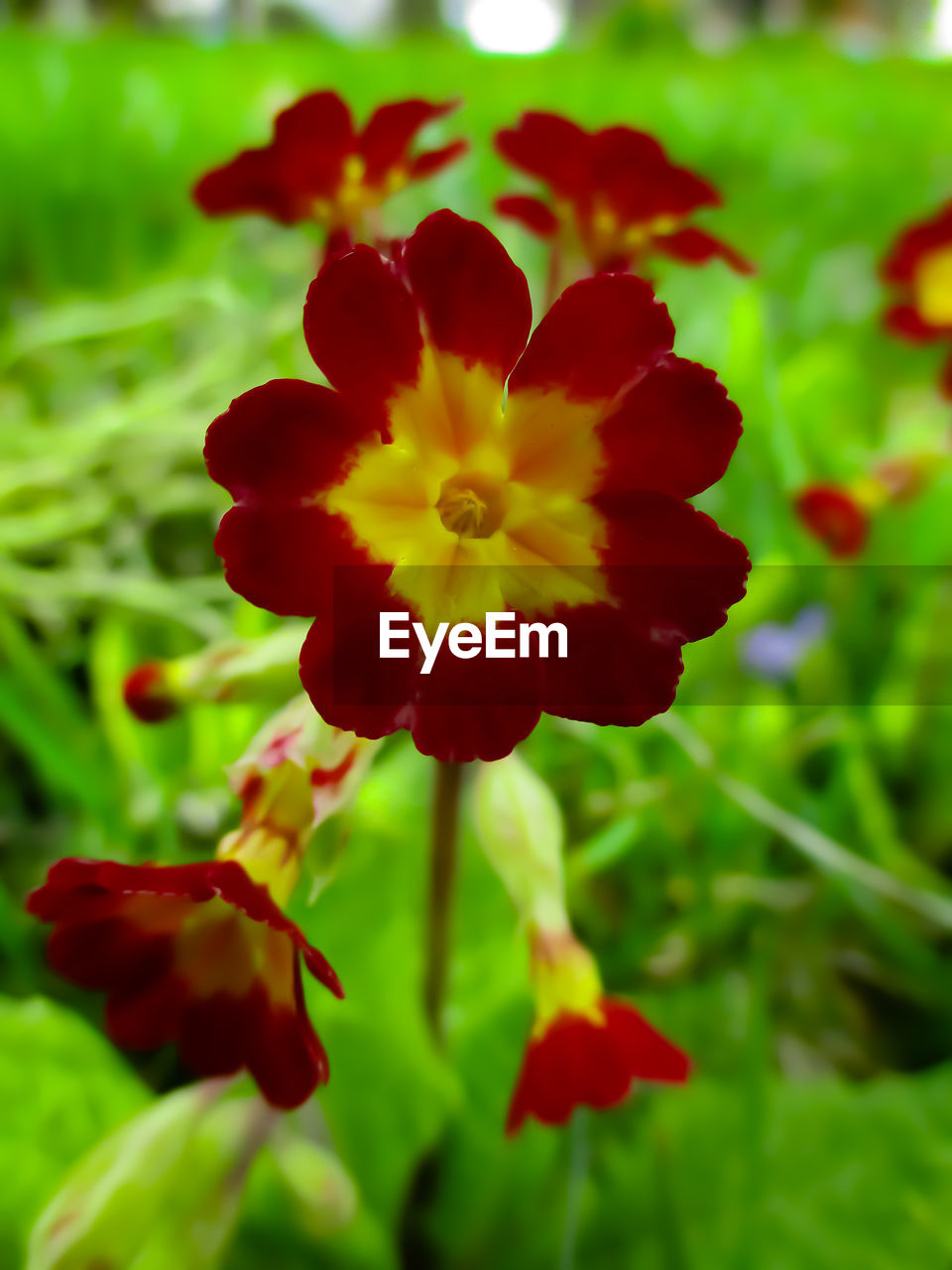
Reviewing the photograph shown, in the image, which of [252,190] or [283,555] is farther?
[252,190]

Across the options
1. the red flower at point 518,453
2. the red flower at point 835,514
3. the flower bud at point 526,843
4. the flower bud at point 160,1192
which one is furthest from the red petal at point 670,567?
the red flower at point 835,514

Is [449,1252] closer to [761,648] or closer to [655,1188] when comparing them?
[655,1188]

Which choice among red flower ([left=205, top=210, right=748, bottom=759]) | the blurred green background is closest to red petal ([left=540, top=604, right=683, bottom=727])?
red flower ([left=205, top=210, right=748, bottom=759])

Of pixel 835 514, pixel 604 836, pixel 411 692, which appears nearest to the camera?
pixel 411 692

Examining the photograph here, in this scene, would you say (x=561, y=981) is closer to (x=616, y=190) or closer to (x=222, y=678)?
(x=222, y=678)

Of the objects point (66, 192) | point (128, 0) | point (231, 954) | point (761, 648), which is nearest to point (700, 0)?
point (128, 0)

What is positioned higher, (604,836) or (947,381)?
(947,381)

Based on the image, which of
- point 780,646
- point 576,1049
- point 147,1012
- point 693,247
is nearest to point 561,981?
point 576,1049

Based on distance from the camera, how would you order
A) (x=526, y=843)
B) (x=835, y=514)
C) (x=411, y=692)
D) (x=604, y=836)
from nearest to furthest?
(x=411, y=692), (x=526, y=843), (x=604, y=836), (x=835, y=514)
